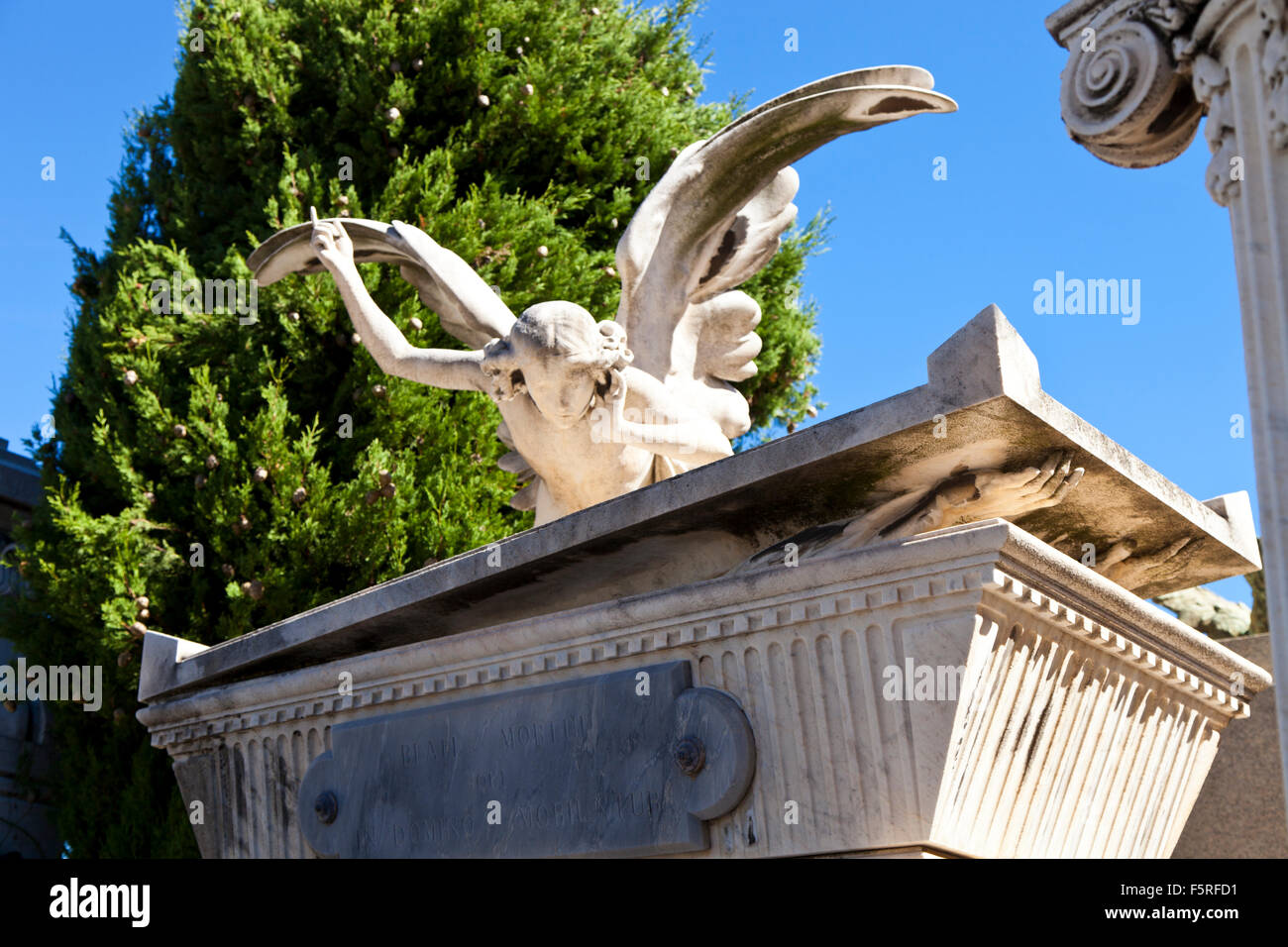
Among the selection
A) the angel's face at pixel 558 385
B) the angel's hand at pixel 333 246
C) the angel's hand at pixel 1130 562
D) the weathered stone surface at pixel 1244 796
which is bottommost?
the weathered stone surface at pixel 1244 796

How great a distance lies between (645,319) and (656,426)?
546 mm

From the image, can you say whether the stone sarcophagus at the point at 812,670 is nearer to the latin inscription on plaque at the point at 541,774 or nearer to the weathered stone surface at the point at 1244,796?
the latin inscription on plaque at the point at 541,774

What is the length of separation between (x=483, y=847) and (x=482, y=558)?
851 mm

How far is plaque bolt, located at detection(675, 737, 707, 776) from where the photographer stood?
137 inches

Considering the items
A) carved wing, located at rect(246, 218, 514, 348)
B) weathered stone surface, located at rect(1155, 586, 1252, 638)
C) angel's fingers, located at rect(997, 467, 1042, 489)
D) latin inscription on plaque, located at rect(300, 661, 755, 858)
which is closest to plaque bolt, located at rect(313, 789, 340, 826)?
latin inscription on plaque, located at rect(300, 661, 755, 858)

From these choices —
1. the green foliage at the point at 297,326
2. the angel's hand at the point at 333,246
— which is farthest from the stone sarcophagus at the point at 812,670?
the green foliage at the point at 297,326

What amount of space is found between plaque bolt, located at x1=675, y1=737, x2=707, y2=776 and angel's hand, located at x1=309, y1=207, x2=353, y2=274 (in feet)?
9.13

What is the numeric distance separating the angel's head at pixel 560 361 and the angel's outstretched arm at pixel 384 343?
0.21 metres

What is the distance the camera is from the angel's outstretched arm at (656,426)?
4.77 m

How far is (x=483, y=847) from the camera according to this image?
388 centimetres

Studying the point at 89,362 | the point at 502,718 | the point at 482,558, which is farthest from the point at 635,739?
the point at 89,362

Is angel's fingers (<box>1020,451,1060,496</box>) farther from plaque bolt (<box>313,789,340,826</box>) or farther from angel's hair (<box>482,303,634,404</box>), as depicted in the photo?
plaque bolt (<box>313,789,340,826</box>)
